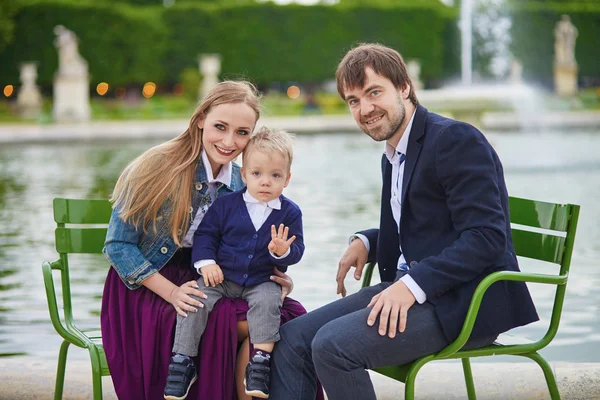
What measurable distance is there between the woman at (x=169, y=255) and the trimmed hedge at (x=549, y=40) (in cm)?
3735

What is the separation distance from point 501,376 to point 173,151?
1485mm

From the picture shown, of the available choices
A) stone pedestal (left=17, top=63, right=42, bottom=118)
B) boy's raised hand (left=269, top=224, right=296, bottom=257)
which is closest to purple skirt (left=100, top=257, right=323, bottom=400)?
boy's raised hand (left=269, top=224, right=296, bottom=257)

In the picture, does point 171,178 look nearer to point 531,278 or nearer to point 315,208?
point 531,278

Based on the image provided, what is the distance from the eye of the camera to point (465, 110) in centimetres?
1672

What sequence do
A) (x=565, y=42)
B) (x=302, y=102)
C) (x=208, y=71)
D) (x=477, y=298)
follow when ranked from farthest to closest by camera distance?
(x=565, y=42)
(x=208, y=71)
(x=302, y=102)
(x=477, y=298)

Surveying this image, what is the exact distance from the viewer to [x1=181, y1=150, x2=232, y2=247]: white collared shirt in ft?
10.1

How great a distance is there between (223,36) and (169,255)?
32581 millimetres

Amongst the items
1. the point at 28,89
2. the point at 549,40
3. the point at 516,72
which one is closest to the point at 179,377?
the point at 28,89

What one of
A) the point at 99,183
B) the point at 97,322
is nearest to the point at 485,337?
the point at 97,322

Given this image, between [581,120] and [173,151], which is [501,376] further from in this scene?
[581,120]

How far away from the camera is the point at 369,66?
286 centimetres

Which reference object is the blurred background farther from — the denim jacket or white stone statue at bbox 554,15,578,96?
the denim jacket

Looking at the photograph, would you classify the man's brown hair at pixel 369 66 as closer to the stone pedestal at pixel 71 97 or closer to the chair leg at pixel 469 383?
the chair leg at pixel 469 383

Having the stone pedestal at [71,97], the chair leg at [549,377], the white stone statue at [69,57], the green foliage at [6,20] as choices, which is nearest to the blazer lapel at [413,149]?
the chair leg at [549,377]
